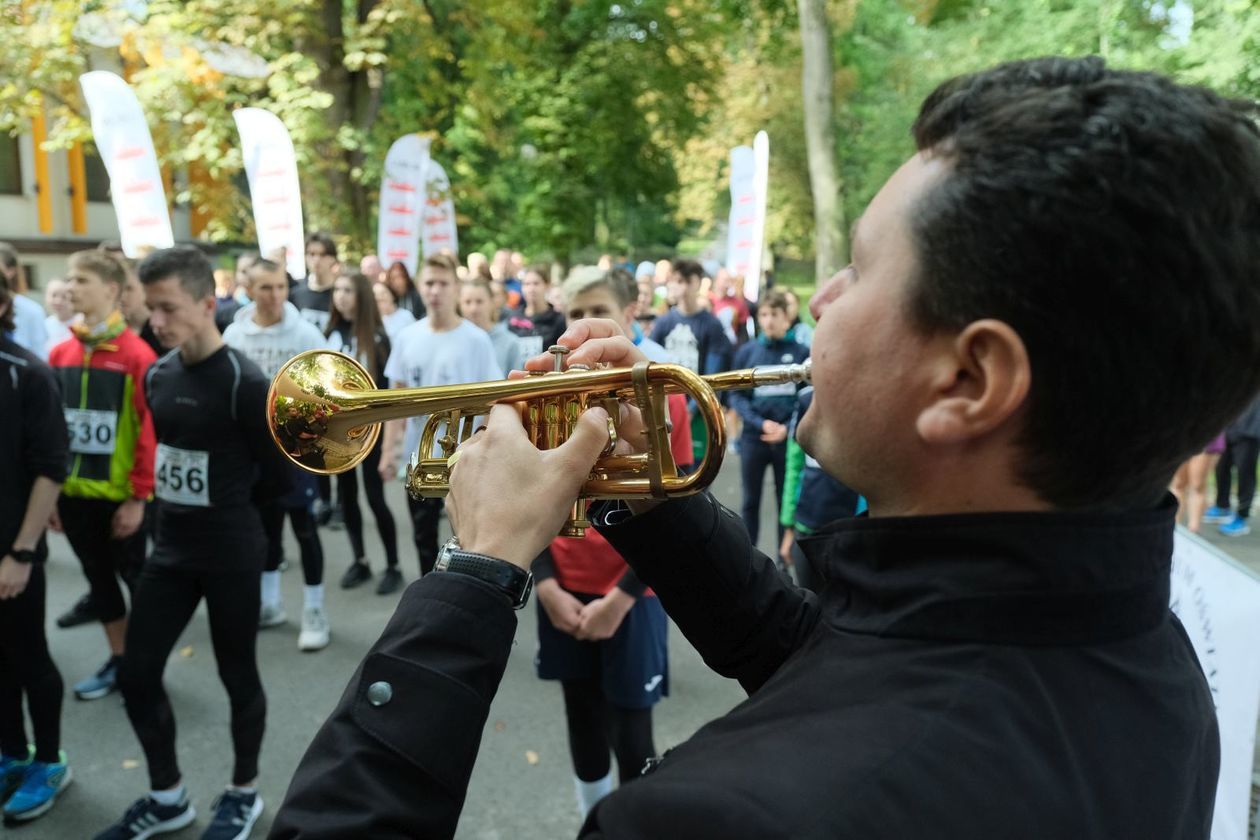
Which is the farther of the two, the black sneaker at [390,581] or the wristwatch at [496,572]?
the black sneaker at [390,581]

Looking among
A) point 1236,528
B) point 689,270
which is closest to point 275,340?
A: point 689,270

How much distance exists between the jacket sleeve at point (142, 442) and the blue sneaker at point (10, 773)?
120cm

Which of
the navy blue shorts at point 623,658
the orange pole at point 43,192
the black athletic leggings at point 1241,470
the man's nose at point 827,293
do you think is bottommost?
the black athletic leggings at point 1241,470

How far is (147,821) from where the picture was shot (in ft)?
11.1

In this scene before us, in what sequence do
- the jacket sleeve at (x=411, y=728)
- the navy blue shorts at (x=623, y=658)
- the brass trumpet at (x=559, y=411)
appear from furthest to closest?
the navy blue shorts at (x=623, y=658) → the brass trumpet at (x=559, y=411) → the jacket sleeve at (x=411, y=728)

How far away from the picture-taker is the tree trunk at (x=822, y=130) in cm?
1290

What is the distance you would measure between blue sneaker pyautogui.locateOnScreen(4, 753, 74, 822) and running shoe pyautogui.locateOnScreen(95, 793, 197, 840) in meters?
0.40

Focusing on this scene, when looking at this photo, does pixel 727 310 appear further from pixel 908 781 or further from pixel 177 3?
pixel 908 781

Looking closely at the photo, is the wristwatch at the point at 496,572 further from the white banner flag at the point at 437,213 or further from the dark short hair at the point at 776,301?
the white banner flag at the point at 437,213

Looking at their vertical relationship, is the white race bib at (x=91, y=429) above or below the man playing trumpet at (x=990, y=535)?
below

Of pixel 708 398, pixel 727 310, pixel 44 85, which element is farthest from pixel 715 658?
pixel 44 85

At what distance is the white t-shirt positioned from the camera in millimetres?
5422

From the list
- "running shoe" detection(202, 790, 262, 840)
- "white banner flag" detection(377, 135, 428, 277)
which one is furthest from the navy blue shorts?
"white banner flag" detection(377, 135, 428, 277)

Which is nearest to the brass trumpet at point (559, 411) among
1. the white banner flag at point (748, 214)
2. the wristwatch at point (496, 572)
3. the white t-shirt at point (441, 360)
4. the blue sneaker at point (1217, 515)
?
the wristwatch at point (496, 572)
